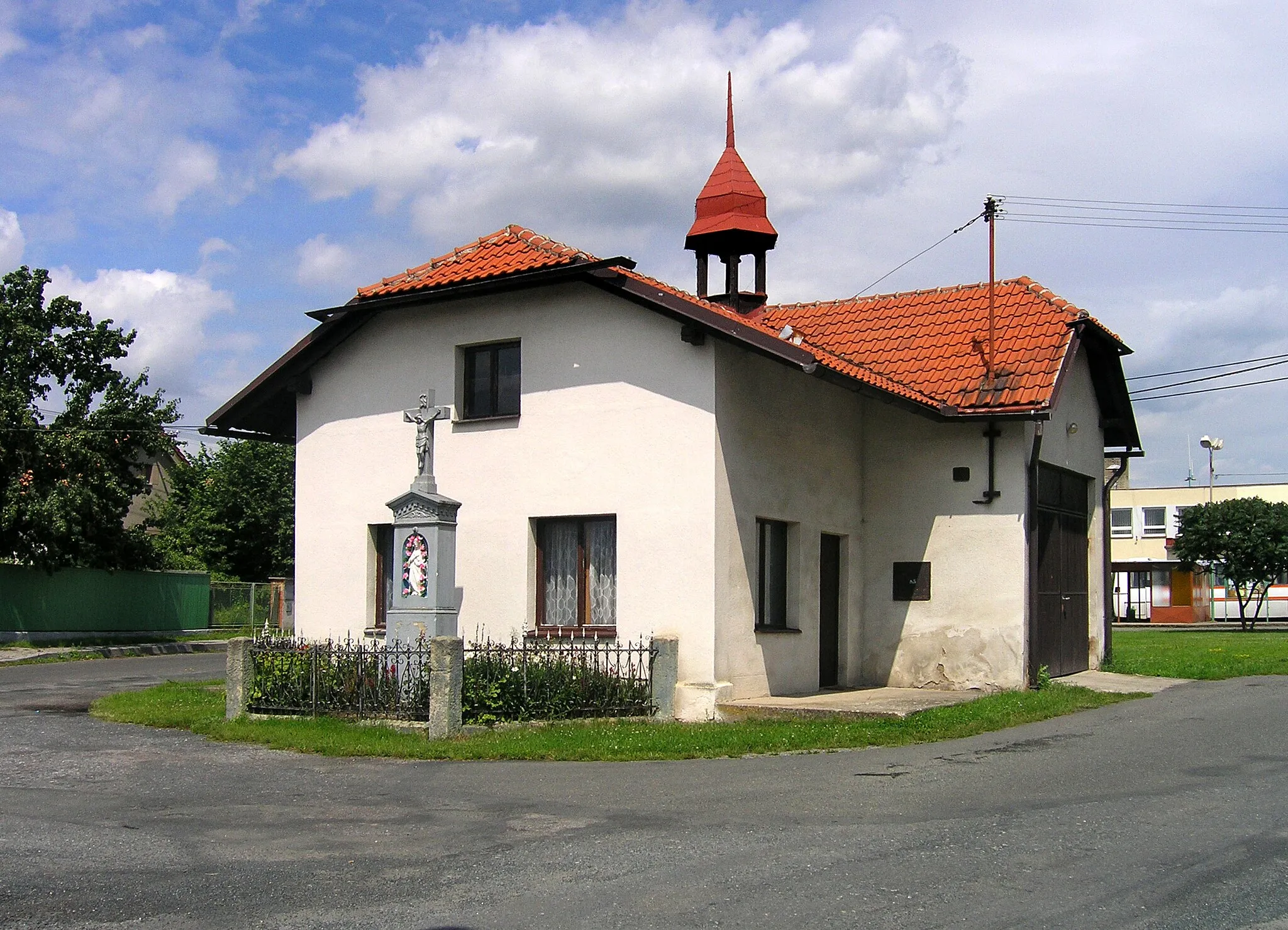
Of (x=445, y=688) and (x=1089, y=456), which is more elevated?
(x=1089, y=456)

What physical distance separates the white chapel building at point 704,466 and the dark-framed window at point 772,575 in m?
0.05

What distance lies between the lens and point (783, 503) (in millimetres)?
15734

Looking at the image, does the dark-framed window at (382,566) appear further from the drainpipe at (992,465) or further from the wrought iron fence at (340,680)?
the drainpipe at (992,465)

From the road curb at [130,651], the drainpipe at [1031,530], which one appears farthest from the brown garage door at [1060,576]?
the road curb at [130,651]

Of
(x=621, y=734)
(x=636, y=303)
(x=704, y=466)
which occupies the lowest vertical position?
(x=621, y=734)

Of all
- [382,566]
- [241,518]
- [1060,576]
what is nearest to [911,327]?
[1060,576]

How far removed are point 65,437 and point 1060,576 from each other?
2180 cm

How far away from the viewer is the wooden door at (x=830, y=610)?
56.4 ft

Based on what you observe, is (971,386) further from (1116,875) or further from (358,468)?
(1116,875)

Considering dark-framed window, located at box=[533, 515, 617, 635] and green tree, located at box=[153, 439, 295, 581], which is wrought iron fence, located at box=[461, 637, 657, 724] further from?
green tree, located at box=[153, 439, 295, 581]

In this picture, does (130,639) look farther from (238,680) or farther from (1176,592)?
(1176,592)

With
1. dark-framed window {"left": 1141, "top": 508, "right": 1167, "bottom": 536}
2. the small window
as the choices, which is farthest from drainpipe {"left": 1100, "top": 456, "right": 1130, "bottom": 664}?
dark-framed window {"left": 1141, "top": 508, "right": 1167, "bottom": 536}

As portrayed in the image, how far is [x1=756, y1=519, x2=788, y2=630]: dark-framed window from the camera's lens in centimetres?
1552

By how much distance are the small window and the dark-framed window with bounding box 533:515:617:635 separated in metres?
1.62
